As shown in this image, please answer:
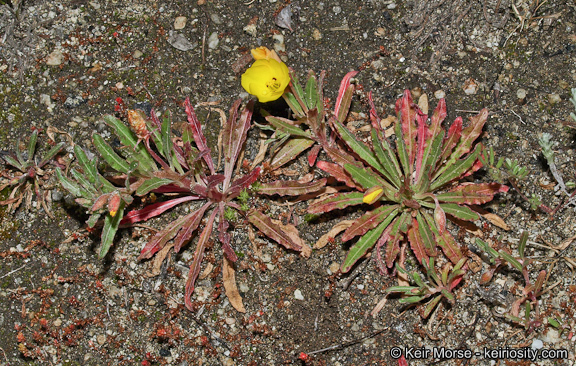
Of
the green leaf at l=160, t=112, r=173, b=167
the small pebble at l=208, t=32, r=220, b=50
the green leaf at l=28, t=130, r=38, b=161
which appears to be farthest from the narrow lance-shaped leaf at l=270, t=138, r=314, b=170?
the green leaf at l=28, t=130, r=38, b=161

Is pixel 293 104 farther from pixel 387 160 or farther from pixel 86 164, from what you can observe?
pixel 86 164

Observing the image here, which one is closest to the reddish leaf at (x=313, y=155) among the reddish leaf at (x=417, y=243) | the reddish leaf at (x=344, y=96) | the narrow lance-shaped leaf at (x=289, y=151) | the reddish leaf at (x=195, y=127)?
the narrow lance-shaped leaf at (x=289, y=151)

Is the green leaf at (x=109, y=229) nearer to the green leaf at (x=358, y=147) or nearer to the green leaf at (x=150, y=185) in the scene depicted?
the green leaf at (x=150, y=185)

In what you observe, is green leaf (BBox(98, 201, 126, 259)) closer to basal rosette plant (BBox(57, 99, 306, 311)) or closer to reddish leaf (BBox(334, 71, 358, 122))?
basal rosette plant (BBox(57, 99, 306, 311))

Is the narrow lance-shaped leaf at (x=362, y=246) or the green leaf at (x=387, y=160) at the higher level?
the green leaf at (x=387, y=160)

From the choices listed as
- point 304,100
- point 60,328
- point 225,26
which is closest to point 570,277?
point 304,100

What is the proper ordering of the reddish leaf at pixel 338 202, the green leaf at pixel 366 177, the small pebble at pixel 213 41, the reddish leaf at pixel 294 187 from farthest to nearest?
the small pebble at pixel 213 41
the reddish leaf at pixel 294 187
the reddish leaf at pixel 338 202
the green leaf at pixel 366 177

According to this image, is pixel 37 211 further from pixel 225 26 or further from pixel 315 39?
pixel 315 39
